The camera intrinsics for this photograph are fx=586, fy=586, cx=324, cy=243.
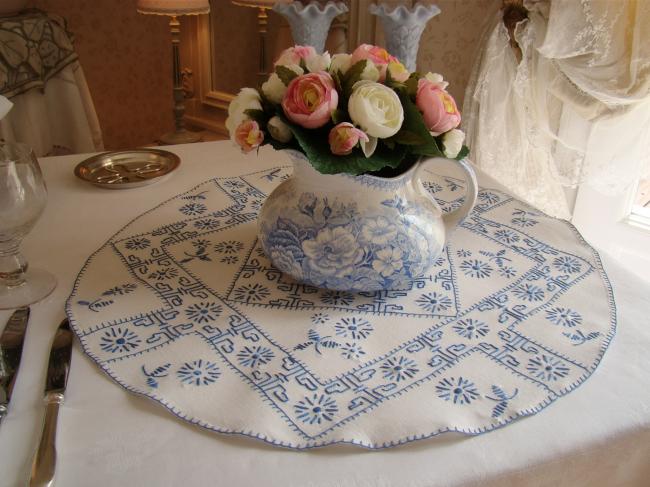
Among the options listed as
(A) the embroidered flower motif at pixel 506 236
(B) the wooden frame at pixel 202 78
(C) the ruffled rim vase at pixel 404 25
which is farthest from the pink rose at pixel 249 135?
(B) the wooden frame at pixel 202 78

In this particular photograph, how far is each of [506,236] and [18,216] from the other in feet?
2.29

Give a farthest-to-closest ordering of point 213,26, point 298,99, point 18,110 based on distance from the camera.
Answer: point 213,26 < point 18,110 < point 298,99

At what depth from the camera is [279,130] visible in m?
0.67

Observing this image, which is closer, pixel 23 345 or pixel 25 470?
pixel 25 470

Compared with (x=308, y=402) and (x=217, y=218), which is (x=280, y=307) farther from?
(x=217, y=218)

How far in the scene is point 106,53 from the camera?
314cm

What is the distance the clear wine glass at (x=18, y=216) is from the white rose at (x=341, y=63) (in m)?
0.39

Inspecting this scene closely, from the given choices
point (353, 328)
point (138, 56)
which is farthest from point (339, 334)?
point (138, 56)

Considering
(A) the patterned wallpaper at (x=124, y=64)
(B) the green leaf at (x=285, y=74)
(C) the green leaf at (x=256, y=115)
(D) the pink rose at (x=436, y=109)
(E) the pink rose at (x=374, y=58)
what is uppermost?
(E) the pink rose at (x=374, y=58)

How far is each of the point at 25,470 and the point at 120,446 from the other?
0.25ft

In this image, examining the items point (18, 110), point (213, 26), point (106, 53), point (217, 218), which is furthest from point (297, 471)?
point (106, 53)

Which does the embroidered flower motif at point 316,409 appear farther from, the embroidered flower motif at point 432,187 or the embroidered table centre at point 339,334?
the embroidered flower motif at point 432,187

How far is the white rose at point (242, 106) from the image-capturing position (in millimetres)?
689

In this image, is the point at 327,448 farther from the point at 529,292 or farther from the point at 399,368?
the point at 529,292
